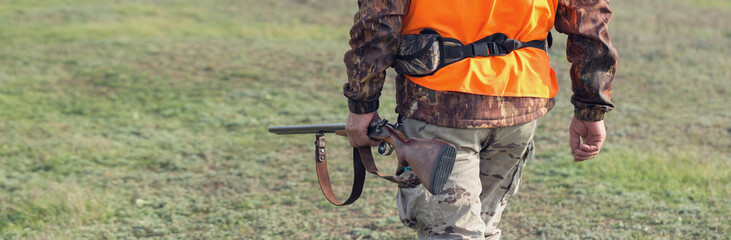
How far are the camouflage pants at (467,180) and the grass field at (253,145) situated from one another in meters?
1.43

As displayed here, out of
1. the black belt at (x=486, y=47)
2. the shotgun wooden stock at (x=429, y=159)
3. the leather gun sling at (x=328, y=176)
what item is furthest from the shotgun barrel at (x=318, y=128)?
the black belt at (x=486, y=47)

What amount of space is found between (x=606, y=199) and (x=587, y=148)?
211 cm

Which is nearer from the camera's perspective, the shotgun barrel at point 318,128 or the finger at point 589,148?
the finger at point 589,148

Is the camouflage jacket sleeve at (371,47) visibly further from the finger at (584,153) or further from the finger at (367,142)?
the finger at (584,153)

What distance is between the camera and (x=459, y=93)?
284 centimetres

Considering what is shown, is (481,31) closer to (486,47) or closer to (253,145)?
(486,47)

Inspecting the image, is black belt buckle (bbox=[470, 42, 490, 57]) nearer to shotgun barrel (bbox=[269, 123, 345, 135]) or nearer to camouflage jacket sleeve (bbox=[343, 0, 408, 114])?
camouflage jacket sleeve (bbox=[343, 0, 408, 114])

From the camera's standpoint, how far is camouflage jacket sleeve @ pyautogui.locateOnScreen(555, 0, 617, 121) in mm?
2955

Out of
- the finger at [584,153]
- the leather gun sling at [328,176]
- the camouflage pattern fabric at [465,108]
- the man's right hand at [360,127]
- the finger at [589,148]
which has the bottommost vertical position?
the leather gun sling at [328,176]

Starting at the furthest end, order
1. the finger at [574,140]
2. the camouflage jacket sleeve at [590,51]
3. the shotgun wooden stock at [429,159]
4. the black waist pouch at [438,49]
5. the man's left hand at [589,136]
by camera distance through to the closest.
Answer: the finger at [574,140] < the man's left hand at [589,136] < the camouflage jacket sleeve at [590,51] < the black waist pouch at [438,49] < the shotgun wooden stock at [429,159]

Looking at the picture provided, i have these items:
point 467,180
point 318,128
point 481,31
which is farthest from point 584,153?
point 318,128

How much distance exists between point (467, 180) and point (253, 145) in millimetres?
4056

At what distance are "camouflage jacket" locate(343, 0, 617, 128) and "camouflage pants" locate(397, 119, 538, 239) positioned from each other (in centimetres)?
6

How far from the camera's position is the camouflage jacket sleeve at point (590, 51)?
9.70 feet
